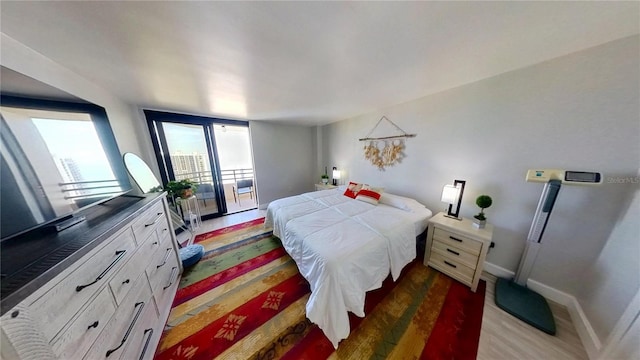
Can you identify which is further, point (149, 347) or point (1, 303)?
point (149, 347)

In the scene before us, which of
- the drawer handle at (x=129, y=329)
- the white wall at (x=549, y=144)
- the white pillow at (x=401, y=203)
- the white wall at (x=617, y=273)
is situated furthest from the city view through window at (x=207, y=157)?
the white wall at (x=617, y=273)

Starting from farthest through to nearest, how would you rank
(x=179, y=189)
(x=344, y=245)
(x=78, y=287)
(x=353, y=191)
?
(x=353, y=191)
(x=179, y=189)
(x=344, y=245)
(x=78, y=287)

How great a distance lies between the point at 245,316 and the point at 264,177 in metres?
2.72

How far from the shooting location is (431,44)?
47.6 inches

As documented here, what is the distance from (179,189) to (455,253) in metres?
3.73

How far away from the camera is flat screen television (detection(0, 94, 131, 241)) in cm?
81

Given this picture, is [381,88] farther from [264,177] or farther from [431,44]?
[264,177]

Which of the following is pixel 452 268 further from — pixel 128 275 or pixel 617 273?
pixel 128 275

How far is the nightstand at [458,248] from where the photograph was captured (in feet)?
5.43

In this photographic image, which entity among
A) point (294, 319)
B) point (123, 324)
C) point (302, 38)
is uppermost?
point (302, 38)

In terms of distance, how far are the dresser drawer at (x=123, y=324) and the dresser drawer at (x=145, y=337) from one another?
33 mm

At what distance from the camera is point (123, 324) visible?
1.00m

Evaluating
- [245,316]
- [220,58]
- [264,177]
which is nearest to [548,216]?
[245,316]

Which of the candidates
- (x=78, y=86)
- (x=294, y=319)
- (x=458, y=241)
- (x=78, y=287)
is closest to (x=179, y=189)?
(x=78, y=86)
